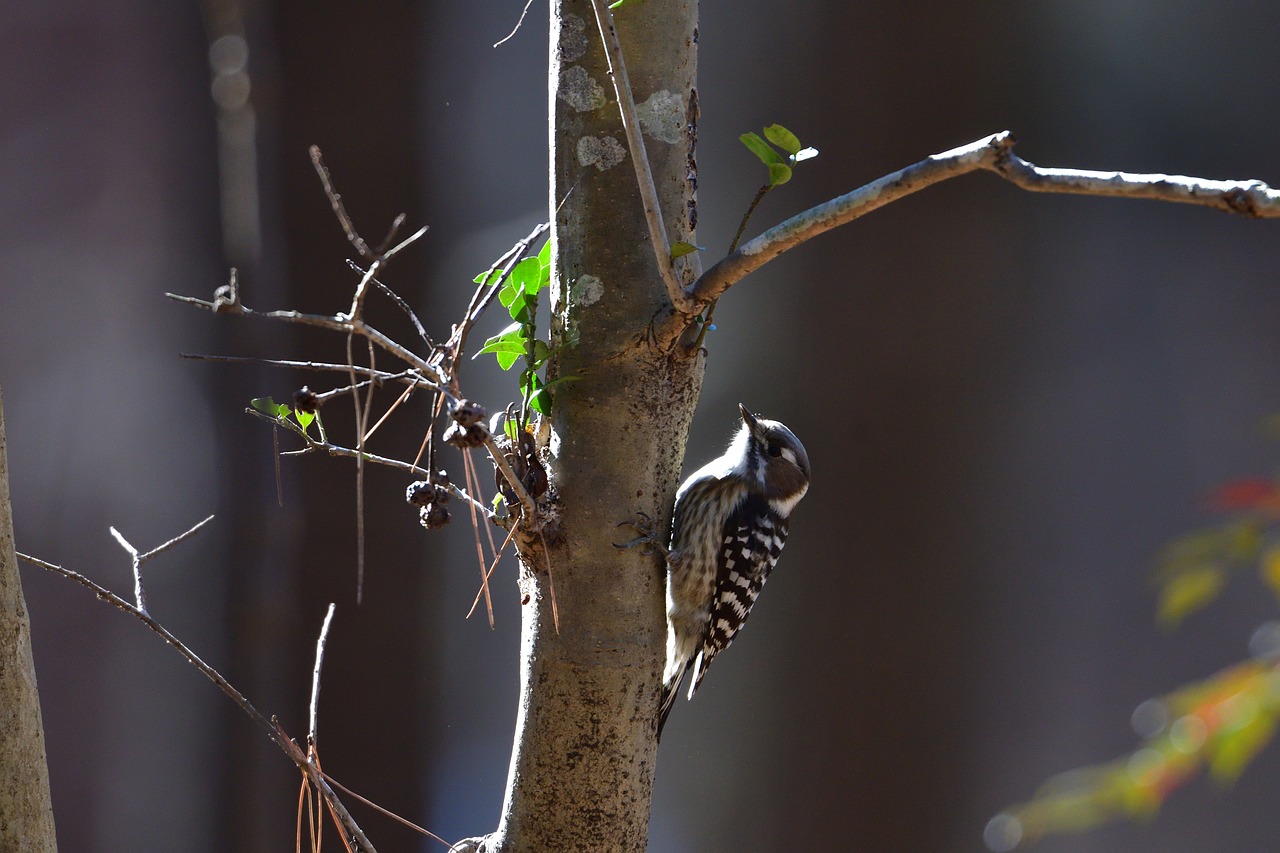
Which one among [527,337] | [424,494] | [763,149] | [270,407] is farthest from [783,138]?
[270,407]

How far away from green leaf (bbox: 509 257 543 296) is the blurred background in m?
2.73

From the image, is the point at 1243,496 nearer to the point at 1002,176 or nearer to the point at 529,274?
the point at 1002,176

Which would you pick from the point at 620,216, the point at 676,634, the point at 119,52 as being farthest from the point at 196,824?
the point at 620,216

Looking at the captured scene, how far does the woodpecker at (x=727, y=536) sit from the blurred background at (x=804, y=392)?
60.8 inches

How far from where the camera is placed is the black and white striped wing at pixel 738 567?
2959 mm

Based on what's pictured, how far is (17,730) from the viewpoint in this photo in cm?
146

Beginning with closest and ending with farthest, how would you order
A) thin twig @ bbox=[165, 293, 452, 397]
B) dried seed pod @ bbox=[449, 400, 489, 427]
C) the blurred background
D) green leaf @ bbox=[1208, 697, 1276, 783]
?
green leaf @ bbox=[1208, 697, 1276, 783]
thin twig @ bbox=[165, 293, 452, 397]
dried seed pod @ bbox=[449, 400, 489, 427]
the blurred background

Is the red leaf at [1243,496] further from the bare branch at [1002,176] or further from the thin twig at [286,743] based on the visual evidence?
the thin twig at [286,743]

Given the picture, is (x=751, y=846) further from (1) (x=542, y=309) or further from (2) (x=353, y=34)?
(2) (x=353, y=34)

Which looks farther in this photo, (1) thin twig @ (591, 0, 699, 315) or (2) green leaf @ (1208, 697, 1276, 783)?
(1) thin twig @ (591, 0, 699, 315)

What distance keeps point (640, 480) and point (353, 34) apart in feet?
12.1

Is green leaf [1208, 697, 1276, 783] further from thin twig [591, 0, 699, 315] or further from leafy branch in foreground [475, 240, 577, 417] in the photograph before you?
leafy branch in foreground [475, 240, 577, 417]

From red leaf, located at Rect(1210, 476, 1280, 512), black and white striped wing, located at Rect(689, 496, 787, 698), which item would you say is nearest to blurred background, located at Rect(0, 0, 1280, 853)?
black and white striped wing, located at Rect(689, 496, 787, 698)

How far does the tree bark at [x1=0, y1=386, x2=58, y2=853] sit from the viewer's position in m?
1.44
